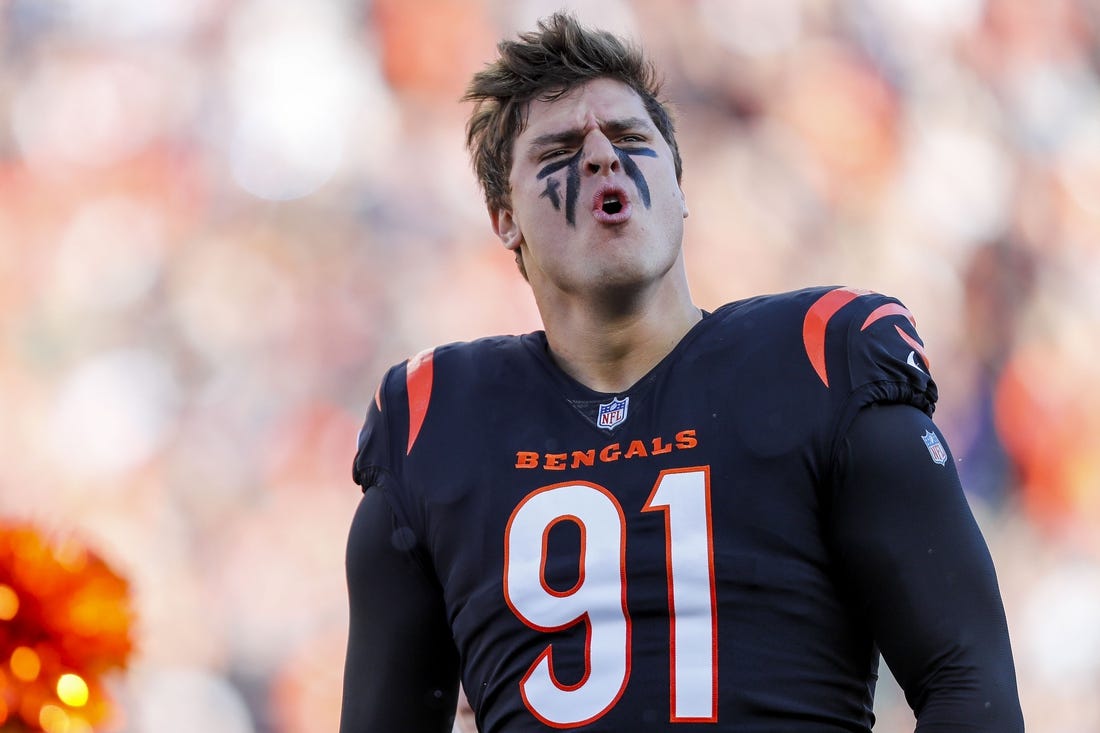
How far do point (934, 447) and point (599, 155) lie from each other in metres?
A: 0.53

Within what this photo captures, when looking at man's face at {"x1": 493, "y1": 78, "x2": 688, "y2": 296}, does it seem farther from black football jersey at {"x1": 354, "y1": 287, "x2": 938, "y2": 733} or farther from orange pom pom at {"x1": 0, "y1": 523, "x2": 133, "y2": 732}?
orange pom pom at {"x1": 0, "y1": 523, "x2": 133, "y2": 732}

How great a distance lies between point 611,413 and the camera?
1436 mm

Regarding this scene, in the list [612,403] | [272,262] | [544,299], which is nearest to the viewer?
[612,403]

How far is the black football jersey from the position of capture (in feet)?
4.15

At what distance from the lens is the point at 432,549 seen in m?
1.46

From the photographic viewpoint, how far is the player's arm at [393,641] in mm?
1493

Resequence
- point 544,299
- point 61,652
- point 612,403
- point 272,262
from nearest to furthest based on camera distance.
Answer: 1. point 61,652
2. point 612,403
3. point 544,299
4. point 272,262

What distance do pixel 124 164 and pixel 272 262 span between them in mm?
547

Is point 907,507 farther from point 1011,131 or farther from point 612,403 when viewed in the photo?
point 1011,131

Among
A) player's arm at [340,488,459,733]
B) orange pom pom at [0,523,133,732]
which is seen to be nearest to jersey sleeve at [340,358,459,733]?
player's arm at [340,488,459,733]

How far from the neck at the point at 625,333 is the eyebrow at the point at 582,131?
20cm

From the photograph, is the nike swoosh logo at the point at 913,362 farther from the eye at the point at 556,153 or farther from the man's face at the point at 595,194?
the eye at the point at 556,153

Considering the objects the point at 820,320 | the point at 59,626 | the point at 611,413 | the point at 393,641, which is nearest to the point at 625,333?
the point at 611,413

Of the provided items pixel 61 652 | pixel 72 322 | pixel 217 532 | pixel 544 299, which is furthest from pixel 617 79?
pixel 72 322
